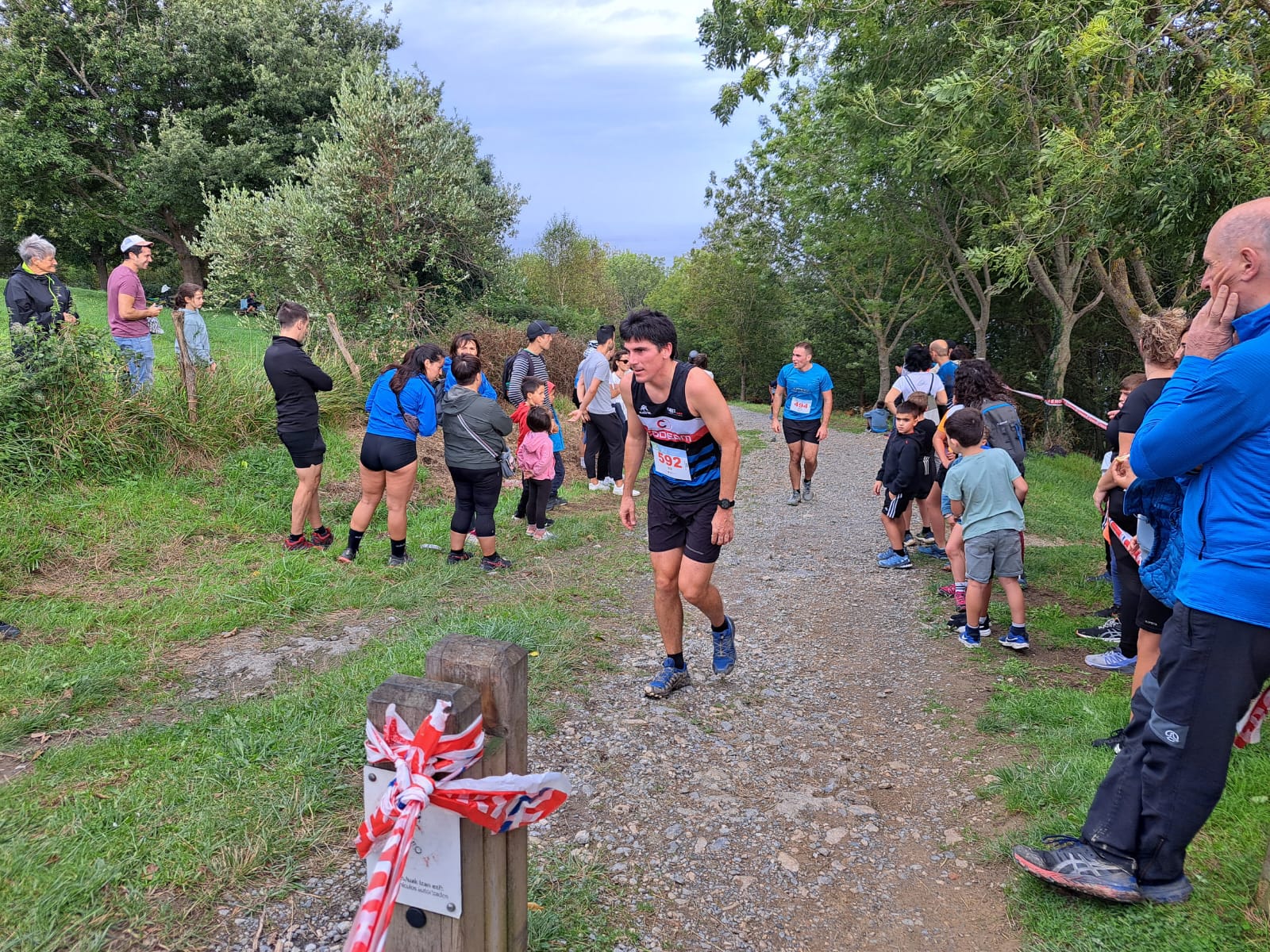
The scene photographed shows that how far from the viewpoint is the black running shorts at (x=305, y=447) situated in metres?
6.84

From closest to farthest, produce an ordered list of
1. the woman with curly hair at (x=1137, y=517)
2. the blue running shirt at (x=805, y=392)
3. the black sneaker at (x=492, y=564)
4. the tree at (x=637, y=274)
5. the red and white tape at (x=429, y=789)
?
the red and white tape at (x=429, y=789), the woman with curly hair at (x=1137, y=517), the black sneaker at (x=492, y=564), the blue running shirt at (x=805, y=392), the tree at (x=637, y=274)

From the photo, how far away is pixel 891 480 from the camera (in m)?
7.37

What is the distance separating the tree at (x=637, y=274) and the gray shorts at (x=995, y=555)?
196 feet

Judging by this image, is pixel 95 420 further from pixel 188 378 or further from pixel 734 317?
pixel 734 317

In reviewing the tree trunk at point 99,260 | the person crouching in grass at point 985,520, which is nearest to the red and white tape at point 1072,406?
the person crouching in grass at point 985,520

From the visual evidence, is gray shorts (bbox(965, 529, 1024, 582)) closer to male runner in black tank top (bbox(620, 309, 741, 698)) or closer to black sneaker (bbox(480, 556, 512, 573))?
male runner in black tank top (bbox(620, 309, 741, 698))

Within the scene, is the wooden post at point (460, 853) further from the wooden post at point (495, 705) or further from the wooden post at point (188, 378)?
the wooden post at point (188, 378)

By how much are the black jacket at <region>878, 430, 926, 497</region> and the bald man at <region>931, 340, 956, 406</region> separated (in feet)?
3.40

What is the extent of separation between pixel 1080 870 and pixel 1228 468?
144 cm

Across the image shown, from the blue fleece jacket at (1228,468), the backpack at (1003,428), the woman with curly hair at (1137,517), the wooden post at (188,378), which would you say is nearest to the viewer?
the blue fleece jacket at (1228,468)

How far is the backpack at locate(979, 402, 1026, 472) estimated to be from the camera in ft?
20.4

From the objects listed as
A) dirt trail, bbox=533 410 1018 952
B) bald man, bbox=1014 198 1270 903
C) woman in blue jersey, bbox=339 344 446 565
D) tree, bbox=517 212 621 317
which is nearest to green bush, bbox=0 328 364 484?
woman in blue jersey, bbox=339 344 446 565

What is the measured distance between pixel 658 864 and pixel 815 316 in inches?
1247

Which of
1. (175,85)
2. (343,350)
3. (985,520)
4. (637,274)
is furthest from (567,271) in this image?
(637,274)
